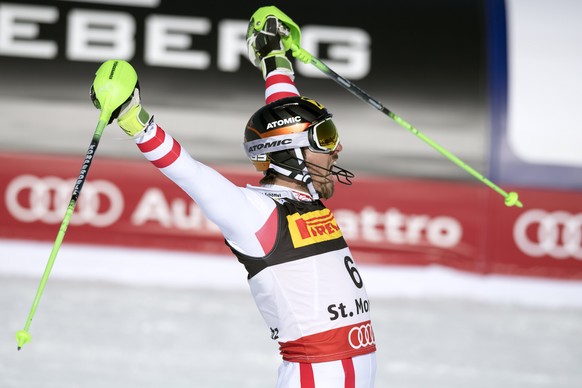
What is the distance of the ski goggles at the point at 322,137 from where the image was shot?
291 centimetres

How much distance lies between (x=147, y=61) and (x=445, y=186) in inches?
87.4

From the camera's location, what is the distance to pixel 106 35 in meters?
6.31

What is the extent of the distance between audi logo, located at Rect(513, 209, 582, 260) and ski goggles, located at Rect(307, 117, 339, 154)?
12.4 ft

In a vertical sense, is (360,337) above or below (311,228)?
below

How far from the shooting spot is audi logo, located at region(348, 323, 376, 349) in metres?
2.87

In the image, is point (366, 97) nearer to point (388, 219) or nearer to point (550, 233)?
point (388, 219)

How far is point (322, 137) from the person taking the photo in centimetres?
292

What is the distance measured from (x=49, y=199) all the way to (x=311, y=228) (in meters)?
3.67

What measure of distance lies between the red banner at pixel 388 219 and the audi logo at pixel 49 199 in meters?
0.01

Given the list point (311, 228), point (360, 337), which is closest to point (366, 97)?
point (311, 228)

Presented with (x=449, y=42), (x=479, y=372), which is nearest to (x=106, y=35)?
(x=449, y=42)

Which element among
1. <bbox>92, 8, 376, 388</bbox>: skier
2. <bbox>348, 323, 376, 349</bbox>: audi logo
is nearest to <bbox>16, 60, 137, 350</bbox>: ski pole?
<bbox>92, 8, 376, 388</bbox>: skier

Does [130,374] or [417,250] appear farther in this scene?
[417,250]

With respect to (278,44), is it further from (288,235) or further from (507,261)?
(507,261)
